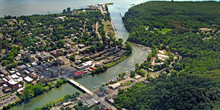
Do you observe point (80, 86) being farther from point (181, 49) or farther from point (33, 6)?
point (33, 6)

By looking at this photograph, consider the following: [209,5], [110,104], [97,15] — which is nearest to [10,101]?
[110,104]

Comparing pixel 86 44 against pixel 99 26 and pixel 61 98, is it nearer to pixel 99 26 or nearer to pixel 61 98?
pixel 99 26

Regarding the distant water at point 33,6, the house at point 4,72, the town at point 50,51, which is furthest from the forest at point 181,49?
the distant water at point 33,6

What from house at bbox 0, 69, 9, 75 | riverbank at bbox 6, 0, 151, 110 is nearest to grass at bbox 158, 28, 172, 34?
riverbank at bbox 6, 0, 151, 110

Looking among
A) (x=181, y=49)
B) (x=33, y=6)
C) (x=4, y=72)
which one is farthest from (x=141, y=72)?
(x=33, y=6)

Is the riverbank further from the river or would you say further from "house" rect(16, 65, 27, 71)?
"house" rect(16, 65, 27, 71)
